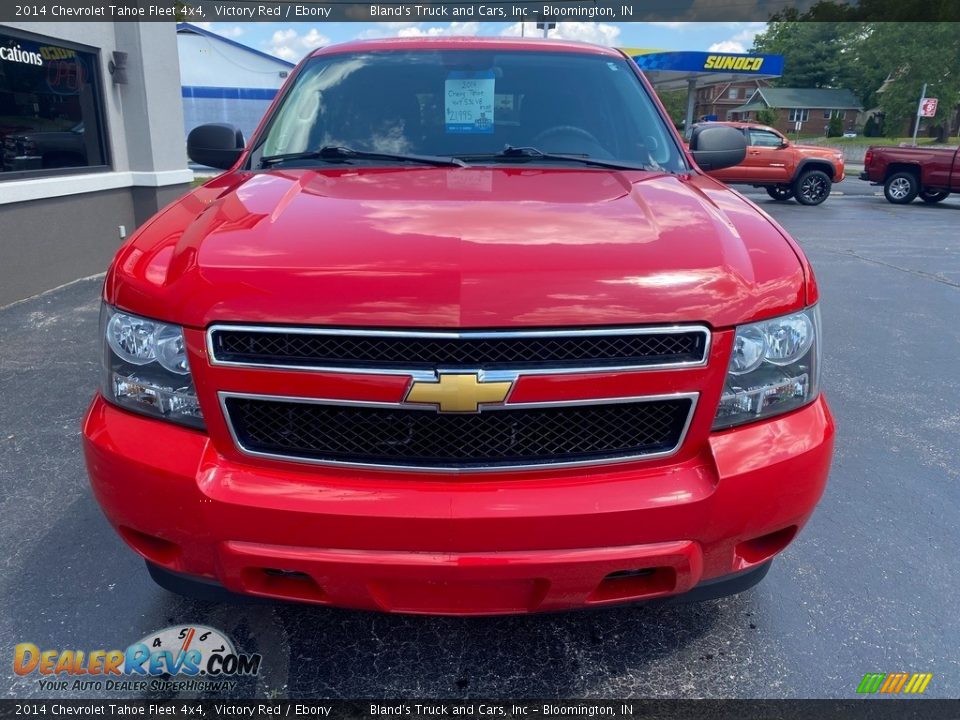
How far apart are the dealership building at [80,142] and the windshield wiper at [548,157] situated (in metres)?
5.17

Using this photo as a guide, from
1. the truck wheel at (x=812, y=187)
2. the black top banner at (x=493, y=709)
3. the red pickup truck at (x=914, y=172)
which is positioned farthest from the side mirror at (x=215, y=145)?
the red pickup truck at (x=914, y=172)

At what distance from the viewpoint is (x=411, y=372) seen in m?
1.63

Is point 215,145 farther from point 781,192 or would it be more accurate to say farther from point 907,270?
point 781,192

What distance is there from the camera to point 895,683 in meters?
2.14

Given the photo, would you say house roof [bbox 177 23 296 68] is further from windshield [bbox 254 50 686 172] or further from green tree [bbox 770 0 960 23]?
green tree [bbox 770 0 960 23]

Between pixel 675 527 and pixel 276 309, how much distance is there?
42.9 inches

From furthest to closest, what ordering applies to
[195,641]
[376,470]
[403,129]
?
[403,129]
[195,641]
[376,470]

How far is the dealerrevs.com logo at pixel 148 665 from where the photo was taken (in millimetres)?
2113

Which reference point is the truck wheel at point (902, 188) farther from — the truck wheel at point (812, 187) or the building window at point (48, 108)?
the building window at point (48, 108)

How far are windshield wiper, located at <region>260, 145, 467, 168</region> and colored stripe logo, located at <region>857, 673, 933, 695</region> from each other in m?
2.18

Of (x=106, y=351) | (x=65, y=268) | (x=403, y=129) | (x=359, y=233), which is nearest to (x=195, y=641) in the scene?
(x=106, y=351)

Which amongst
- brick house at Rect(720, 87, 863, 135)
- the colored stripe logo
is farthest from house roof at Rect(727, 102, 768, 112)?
the colored stripe logo

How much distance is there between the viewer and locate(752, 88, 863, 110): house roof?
7500cm

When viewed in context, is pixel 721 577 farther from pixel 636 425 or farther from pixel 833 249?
pixel 833 249
